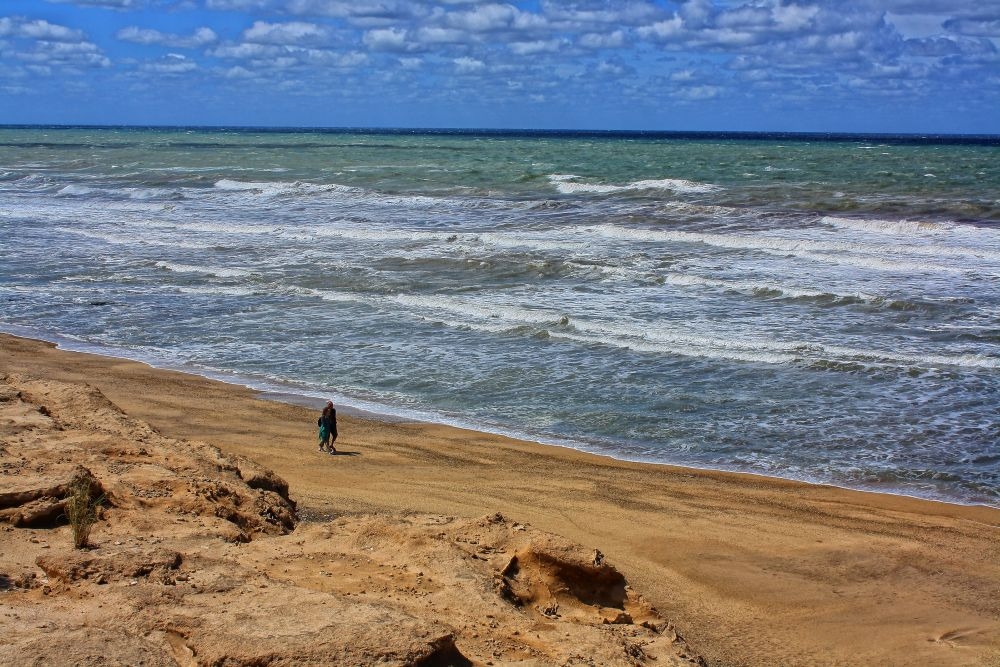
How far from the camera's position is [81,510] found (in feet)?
21.6

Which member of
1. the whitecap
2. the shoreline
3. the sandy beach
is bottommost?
the shoreline

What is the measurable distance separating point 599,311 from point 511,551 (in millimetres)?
14316

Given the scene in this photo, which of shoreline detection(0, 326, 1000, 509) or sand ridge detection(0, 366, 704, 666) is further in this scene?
shoreline detection(0, 326, 1000, 509)

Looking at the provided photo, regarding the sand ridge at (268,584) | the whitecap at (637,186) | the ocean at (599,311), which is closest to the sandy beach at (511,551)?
the sand ridge at (268,584)

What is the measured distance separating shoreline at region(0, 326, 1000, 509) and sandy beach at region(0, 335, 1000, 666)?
0.19 meters

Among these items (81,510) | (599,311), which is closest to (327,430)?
(81,510)

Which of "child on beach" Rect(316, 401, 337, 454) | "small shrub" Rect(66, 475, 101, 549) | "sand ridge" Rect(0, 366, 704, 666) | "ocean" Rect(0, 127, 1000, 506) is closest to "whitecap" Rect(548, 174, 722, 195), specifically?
"ocean" Rect(0, 127, 1000, 506)

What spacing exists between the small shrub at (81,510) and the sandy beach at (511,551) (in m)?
0.11

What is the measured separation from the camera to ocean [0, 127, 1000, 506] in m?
13.8

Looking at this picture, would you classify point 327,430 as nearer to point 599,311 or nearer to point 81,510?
point 81,510

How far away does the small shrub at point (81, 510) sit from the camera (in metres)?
6.36

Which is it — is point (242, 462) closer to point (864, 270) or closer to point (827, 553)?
point (827, 553)

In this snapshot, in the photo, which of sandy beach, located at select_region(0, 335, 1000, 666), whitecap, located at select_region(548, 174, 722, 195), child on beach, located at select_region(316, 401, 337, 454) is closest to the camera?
sandy beach, located at select_region(0, 335, 1000, 666)

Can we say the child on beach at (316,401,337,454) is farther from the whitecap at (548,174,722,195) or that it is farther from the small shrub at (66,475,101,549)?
the whitecap at (548,174,722,195)
